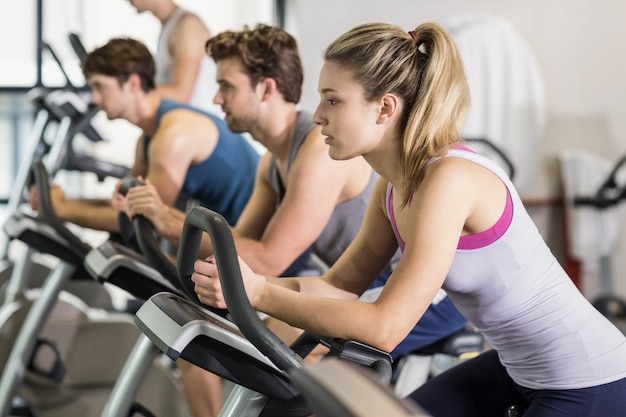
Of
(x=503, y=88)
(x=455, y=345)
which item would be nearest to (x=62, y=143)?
(x=455, y=345)

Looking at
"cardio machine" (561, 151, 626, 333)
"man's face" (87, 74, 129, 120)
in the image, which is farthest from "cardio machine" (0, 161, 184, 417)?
"cardio machine" (561, 151, 626, 333)

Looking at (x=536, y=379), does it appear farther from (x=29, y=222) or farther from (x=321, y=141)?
(x=29, y=222)

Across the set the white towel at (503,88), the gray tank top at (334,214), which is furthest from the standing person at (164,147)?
the white towel at (503,88)

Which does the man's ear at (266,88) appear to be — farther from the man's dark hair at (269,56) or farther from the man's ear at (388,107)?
the man's ear at (388,107)

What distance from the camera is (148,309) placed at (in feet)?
4.75

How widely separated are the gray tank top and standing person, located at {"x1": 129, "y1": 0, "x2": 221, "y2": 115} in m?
1.22

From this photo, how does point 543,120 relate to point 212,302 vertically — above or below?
below

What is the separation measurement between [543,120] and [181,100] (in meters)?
2.57

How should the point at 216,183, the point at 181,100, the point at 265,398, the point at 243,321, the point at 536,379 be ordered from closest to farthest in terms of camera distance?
the point at 243,321, the point at 265,398, the point at 536,379, the point at 216,183, the point at 181,100

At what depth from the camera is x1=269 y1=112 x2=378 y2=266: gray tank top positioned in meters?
2.21

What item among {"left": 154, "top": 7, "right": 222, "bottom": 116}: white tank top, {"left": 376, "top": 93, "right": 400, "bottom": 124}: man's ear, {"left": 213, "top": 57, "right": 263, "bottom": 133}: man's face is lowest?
{"left": 154, "top": 7, "right": 222, "bottom": 116}: white tank top

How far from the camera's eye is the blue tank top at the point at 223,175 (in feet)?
9.32

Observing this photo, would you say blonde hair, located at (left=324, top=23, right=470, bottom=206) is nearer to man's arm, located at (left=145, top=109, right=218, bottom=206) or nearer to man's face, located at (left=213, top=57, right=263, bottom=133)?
man's face, located at (left=213, top=57, right=263, bottom=133)

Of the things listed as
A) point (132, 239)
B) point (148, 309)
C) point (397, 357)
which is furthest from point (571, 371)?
point (132, 239)
